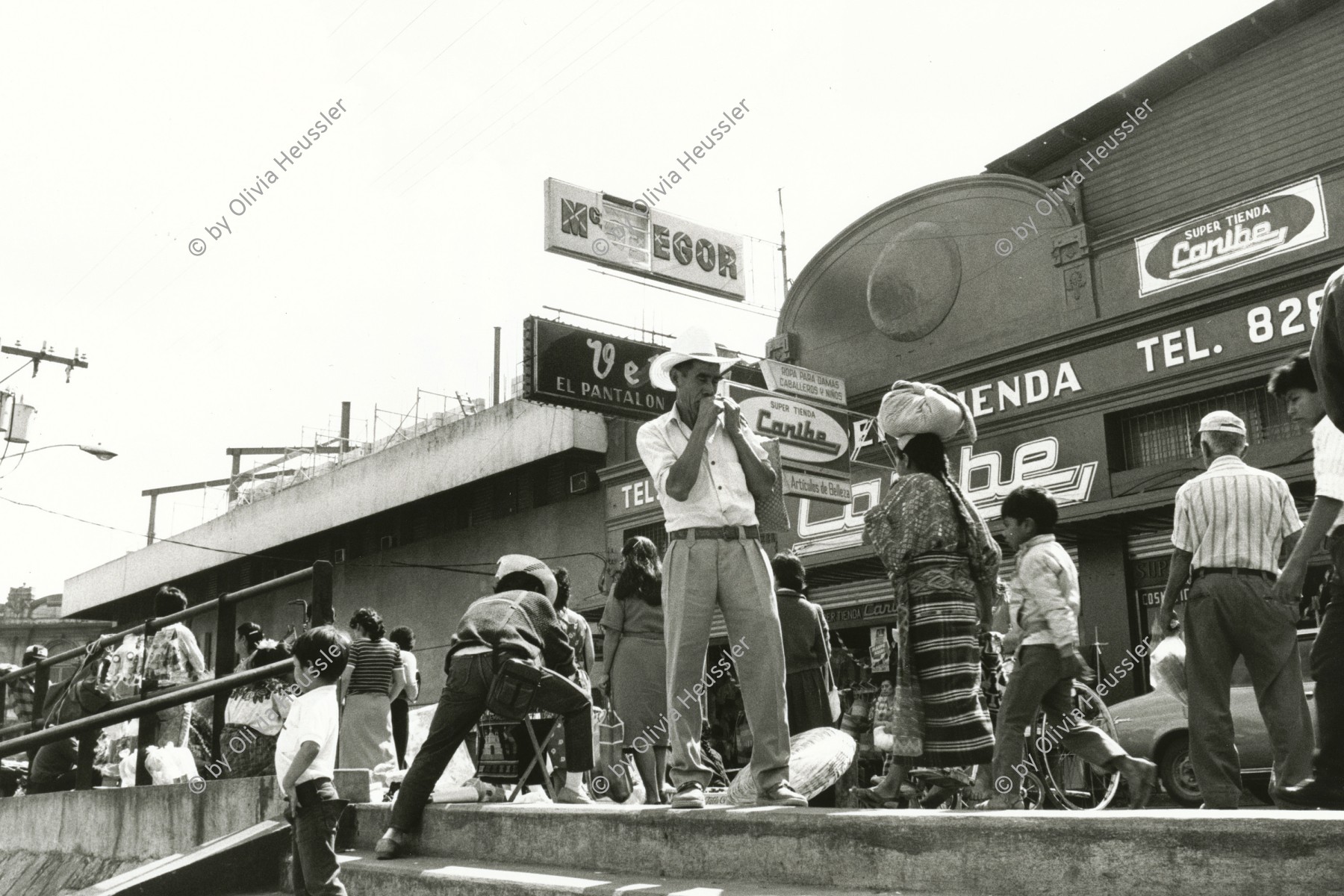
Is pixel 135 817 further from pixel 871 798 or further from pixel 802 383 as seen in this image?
pixel 802 383

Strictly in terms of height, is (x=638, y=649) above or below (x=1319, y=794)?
above

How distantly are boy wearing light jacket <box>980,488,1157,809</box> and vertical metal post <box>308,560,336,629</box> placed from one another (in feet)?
11.5

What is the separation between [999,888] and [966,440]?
101 inches

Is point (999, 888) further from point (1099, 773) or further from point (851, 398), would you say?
point (851, 398)

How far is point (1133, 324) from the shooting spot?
14008 millimetres

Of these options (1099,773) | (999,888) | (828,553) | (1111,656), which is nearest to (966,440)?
(999,888)

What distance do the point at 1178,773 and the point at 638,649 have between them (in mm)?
4491

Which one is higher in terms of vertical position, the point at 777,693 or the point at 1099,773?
the point at 777,693

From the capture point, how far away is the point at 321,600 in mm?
6477

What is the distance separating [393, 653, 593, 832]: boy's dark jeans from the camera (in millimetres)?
5480

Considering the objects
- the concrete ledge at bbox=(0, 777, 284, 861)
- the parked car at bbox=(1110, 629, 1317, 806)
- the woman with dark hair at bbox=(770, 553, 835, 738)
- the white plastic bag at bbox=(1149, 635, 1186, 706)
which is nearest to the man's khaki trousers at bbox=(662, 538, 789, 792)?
the woman with dark hair at bbox=(770, 553, 835, 738)

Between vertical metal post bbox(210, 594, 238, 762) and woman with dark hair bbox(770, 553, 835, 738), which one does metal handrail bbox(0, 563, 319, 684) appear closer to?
vertical metal post bbox(210, 594, 238, 762)

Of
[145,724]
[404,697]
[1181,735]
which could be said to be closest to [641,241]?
[404,697]

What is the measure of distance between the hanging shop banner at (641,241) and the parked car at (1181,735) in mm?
11728
